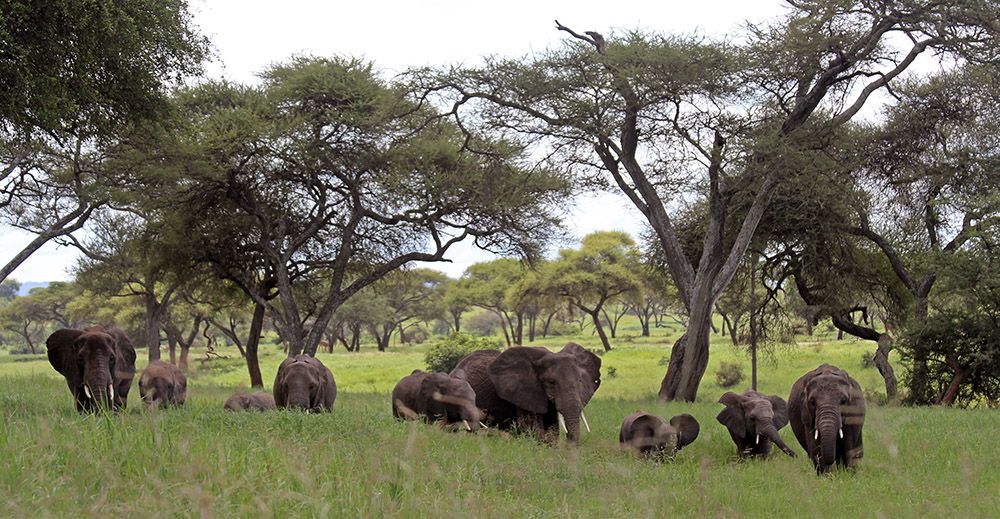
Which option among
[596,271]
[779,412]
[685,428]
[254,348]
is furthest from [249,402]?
[596,271]

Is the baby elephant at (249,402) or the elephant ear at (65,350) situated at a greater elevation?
the elephant ear at (65,350)

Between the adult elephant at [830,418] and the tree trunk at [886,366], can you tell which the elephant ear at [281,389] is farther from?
the tree trunk at [886,366]

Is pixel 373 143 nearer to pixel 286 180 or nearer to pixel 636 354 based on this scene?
pixel 286 180

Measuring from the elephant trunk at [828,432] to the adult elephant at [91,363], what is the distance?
7.84 m

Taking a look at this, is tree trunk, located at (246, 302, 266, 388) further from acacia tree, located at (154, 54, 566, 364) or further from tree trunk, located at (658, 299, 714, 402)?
tree trunk, located at (658, 299, 714, 402)

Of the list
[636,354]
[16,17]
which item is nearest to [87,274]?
[636,354]

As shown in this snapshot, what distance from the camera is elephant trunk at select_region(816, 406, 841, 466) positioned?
1012 cm

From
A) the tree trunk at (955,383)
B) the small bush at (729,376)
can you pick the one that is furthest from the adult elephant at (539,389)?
the small bush at (729,376)

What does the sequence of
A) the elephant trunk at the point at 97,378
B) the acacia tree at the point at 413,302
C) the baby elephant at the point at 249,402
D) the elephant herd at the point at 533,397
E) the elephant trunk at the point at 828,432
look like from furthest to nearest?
the acacia tree at the point at 413,302
the baby elephant at the point at 249,402
the elephant trunk at the point at 97,378
the elephant herd at the point at 533,397
the elephant trunk at the point at 828,432

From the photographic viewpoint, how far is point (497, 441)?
11.5m

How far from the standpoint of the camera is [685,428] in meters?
13.1

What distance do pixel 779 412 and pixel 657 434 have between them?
198 cm

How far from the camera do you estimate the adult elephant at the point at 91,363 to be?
1153 centimetres

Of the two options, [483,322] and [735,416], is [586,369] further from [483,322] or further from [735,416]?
[483,322]
